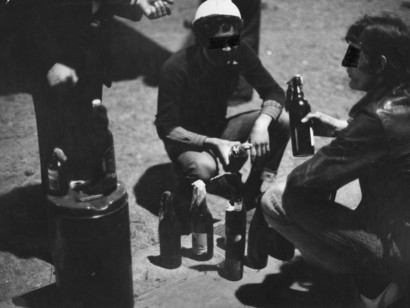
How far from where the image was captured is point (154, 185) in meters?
4.88

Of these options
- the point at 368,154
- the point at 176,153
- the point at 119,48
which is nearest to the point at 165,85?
the point at 176,153

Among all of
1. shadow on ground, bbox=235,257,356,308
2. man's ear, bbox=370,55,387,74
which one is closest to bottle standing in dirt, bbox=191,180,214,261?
shadow on ground, bbox=235,257,356,308

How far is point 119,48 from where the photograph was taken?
8070mm

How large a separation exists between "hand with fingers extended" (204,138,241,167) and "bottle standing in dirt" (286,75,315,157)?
449 mm

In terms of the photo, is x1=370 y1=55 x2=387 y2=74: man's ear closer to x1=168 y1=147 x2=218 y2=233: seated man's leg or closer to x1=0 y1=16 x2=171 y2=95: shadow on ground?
x1=168 y1=147 x2=218 y2=233: seated man's leg

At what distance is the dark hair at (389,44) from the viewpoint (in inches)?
109

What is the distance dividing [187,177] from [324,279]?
1293 millimetres

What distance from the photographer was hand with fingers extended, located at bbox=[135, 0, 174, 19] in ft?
11.9

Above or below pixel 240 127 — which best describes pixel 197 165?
below

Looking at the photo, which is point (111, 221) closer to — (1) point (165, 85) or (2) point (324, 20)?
(1) point (165, 85)

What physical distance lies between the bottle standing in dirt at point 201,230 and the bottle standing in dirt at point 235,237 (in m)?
0.23

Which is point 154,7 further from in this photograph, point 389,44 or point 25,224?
point 25,224

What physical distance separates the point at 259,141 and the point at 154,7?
1.29m

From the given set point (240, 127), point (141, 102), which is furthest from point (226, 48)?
point (141, 102)
